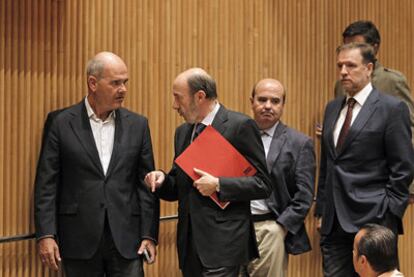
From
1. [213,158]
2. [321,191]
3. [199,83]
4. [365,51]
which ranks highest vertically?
[365,51]

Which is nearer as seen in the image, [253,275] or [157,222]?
[157,222]

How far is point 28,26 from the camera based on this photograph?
4.48 m

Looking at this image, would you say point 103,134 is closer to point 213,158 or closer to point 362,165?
point 213,158

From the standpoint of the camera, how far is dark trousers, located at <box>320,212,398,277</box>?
477 cm

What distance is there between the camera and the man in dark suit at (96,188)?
170 inches

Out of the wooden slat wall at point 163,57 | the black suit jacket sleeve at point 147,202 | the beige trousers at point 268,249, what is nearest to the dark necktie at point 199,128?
the black suit jacket sleeve at point 147,202

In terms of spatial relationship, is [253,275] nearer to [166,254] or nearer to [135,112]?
[166,254]

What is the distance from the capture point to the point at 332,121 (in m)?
5.02

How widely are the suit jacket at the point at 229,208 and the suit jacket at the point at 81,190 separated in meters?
0.32

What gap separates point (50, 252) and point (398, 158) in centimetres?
190

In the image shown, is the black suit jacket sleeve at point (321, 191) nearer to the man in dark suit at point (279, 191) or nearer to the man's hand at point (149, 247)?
the man in dark suit at point (279, 191)

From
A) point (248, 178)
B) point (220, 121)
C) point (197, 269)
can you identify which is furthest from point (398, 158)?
point (197, 269)

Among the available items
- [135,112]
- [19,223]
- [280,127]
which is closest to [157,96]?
[135,112]

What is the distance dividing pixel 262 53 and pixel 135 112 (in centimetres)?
125
